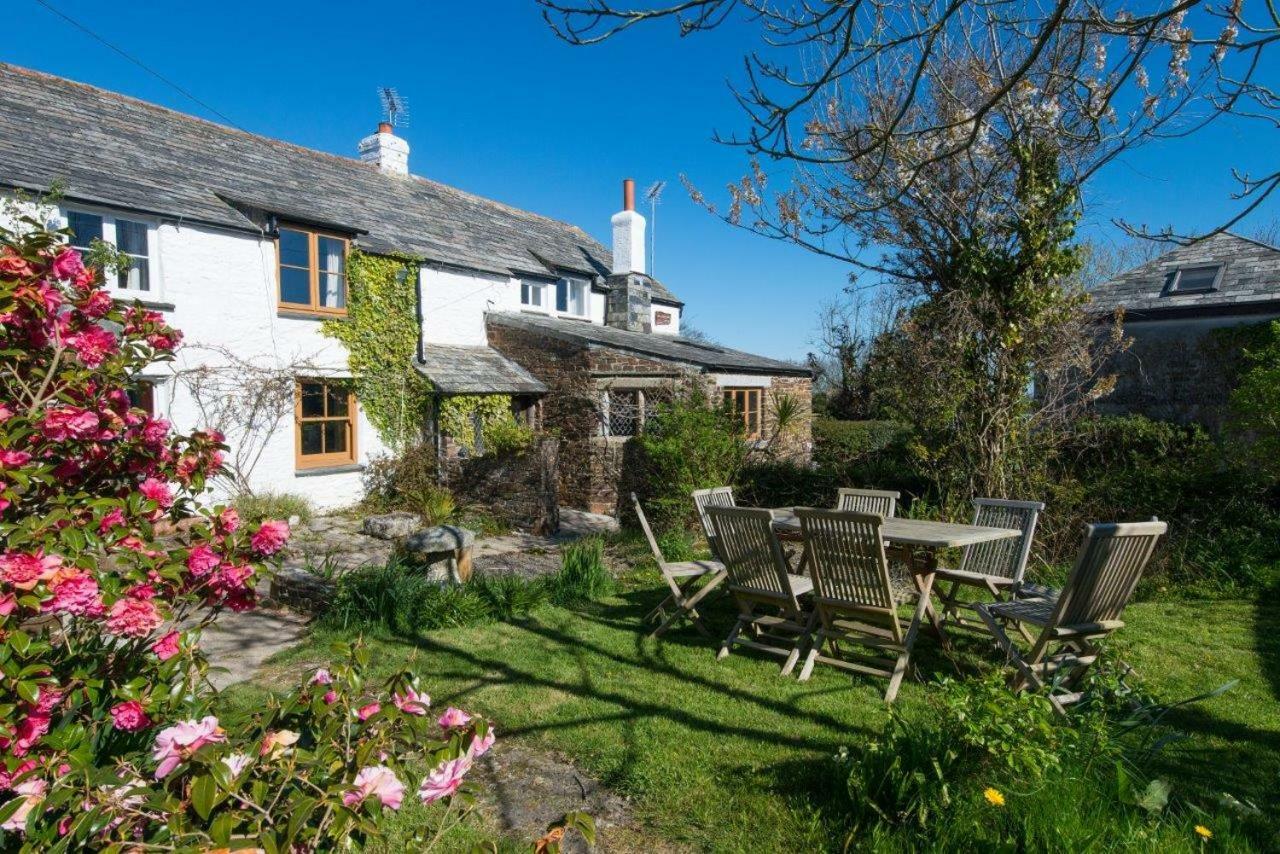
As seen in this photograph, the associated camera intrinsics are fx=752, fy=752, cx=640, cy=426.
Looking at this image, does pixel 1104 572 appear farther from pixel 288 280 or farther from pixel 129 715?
pixel 288 280

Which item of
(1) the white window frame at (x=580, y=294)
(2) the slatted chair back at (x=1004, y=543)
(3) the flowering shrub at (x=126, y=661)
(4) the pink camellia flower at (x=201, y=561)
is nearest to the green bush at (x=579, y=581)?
(2) the slatted chair back at (x=1004, y=543)

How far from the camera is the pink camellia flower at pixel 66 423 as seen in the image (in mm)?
2279

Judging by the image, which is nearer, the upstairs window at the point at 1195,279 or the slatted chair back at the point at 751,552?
the slatted chair back at the point at 751,552

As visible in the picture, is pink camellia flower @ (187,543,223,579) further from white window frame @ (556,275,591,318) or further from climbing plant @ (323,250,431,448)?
white window frame @ (556,275,591,318)

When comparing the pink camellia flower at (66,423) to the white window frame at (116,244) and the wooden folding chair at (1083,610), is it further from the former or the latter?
the white window frame at (116,244)

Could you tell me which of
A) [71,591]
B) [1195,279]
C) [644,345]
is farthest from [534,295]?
[71,591]

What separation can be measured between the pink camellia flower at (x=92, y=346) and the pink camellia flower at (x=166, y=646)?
37.9 inches

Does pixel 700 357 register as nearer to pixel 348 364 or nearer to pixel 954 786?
pixel 348 364

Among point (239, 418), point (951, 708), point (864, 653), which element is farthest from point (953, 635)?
point (239, 418)

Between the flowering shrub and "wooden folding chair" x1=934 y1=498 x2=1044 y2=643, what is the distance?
4.85 meters

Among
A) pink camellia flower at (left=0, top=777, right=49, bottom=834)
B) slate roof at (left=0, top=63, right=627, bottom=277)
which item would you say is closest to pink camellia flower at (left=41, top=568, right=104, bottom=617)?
pink camellia flower at (left=0, top=777, right=49, bottom=834)

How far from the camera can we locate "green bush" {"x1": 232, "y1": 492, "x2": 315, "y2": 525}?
1141 cm

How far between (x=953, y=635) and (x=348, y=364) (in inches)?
447

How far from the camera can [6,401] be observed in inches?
96.7
